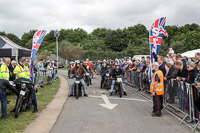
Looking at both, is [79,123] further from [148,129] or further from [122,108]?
[122,108]

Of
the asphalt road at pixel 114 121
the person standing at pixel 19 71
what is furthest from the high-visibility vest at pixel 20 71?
the asphalt road at pixel 114 121

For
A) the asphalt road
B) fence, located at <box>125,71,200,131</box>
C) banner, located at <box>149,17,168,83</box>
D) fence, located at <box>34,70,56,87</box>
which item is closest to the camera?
the asphalt road

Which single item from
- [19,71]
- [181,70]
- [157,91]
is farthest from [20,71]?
[181,70]

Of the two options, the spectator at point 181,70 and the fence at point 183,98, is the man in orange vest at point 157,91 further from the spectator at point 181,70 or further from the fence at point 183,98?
the spectator at point 181,70

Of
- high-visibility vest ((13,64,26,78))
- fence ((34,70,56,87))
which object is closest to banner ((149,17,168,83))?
high-visibility vest ((13,64,26,78))

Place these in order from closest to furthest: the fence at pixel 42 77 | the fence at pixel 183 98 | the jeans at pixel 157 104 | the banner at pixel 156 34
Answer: the fence at pixel 183 98 < the jeans at pixel 157 104 < the banner at pixel 156 34 < the fence at pixel 42 77

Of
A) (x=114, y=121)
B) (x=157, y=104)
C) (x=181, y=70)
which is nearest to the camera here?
(x=114, y=121)

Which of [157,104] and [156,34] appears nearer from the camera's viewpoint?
[157,104]

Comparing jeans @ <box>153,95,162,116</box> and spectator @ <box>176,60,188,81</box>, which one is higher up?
spectator @ <box>176,60,188,81</box>

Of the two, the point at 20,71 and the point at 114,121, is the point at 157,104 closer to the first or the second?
the point at 114,121

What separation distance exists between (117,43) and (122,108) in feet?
185

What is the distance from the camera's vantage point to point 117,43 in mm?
64125

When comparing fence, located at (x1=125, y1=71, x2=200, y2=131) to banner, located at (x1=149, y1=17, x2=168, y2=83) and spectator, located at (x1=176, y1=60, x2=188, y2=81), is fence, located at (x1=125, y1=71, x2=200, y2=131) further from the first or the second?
banner, located at (x1=149, y1=17, x2=168, y2=83)

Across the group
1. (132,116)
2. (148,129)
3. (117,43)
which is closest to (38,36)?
(132,116)
